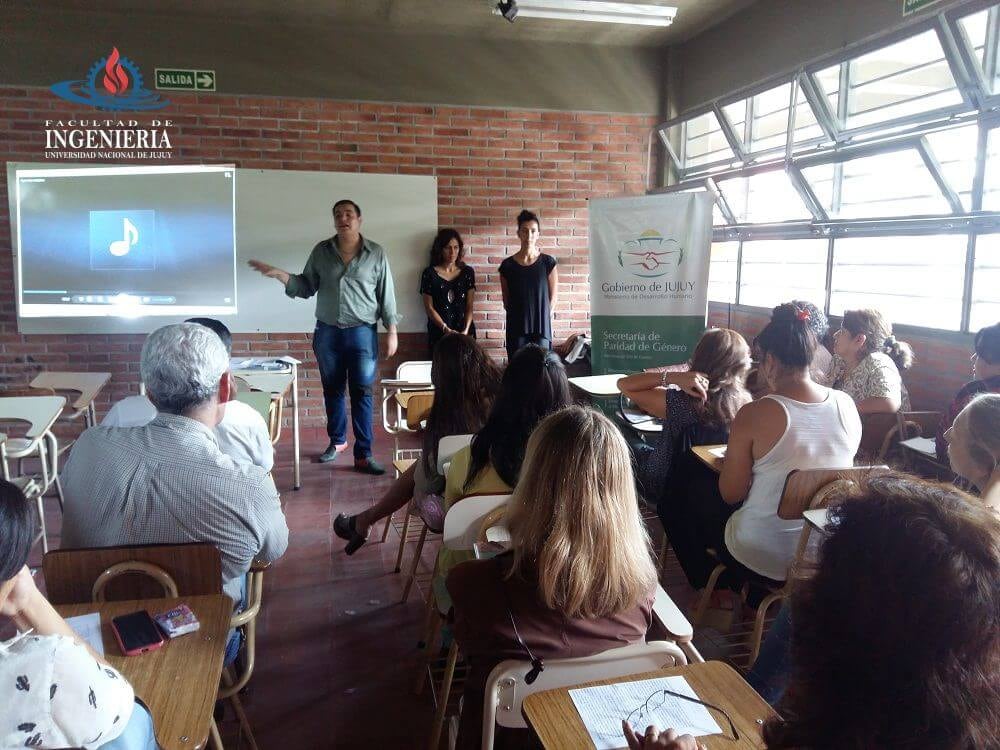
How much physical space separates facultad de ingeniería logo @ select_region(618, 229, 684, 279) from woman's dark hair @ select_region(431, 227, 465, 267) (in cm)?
152

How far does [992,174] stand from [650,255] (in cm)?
174

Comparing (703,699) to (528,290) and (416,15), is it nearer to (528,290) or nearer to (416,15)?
(528,290)

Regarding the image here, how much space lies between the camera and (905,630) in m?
0.77

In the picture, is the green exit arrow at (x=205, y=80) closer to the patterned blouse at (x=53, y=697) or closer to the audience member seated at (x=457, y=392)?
the audience member seated at (x=457, y=392)

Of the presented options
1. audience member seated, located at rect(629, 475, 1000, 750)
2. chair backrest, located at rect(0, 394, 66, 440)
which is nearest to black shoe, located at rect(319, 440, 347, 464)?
chair backrest, located at rect(0, 394, 66, 440)

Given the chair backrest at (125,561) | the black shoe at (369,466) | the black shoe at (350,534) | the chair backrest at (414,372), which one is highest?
the chair backrest at (414,372)

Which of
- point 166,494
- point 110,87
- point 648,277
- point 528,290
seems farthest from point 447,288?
point 166,494

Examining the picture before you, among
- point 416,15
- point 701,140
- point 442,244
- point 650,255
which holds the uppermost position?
point 416,15

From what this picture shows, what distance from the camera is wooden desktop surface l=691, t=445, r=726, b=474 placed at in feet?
8.12

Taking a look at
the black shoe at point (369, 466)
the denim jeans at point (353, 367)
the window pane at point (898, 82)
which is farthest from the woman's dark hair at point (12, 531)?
the window pane at point (898, 82)

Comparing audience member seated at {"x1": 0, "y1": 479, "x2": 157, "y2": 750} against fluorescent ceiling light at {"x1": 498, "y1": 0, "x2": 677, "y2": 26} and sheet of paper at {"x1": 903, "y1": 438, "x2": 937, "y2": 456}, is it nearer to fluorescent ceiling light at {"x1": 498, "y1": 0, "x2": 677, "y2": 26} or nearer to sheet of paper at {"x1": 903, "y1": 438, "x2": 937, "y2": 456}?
sheet of paper at {"x1": 903, "y1": 438, "x2": 937, "y2": 456}

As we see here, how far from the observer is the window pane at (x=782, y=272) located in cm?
450

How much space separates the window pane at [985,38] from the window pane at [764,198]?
50.8 inches

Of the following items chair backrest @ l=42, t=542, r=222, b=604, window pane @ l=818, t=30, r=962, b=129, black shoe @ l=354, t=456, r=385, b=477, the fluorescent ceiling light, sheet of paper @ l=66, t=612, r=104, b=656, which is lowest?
black shoe @ l=354, t=456, r=385, b=477
